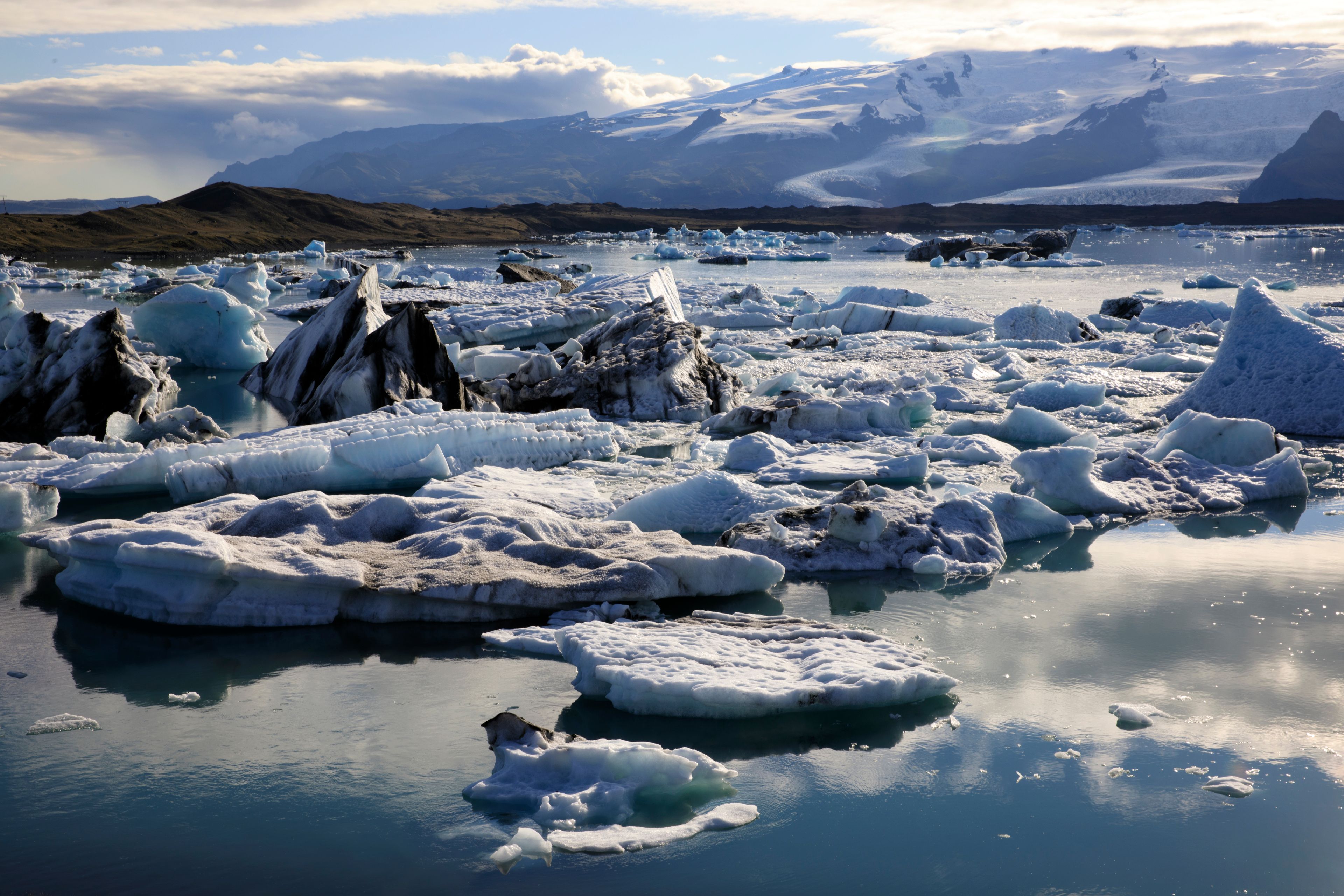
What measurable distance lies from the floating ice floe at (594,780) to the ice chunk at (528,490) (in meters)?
2.23

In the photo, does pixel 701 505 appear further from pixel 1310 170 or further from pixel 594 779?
pixel 1310 170

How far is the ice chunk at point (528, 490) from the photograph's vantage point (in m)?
4.89

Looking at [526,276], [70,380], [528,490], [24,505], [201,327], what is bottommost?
[528,490]

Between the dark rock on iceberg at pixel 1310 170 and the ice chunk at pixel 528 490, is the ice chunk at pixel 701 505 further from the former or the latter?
the dark rock on iceberg at pixel 1310 170

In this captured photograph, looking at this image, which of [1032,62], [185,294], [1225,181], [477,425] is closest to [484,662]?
[477,425]

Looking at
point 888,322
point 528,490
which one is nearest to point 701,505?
point 528,490

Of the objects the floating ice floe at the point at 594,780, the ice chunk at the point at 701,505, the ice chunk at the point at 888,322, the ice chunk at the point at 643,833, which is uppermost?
the ice chunk at the point at 888,322

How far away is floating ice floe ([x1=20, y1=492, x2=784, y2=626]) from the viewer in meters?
3.56

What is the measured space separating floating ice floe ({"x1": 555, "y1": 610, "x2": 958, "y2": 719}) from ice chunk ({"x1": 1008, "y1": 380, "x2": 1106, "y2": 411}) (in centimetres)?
567

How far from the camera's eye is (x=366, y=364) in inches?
296

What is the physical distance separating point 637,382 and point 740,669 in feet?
17.4

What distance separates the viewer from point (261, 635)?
138 inches

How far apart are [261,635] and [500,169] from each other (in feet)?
505

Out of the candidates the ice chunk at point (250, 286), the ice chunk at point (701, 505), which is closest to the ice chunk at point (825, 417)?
the ice chunk at point (701, 505)
